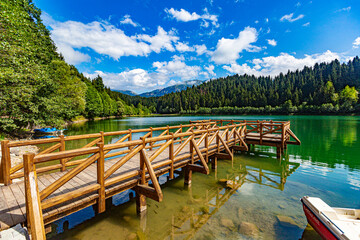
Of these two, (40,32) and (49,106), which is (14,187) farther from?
(40,32)

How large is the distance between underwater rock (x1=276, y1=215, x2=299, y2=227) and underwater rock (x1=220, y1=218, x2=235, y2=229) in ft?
5.43

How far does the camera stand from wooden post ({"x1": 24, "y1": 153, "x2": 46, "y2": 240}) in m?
2.75

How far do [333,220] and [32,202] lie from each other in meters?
6.61

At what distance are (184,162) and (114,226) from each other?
3698 mm

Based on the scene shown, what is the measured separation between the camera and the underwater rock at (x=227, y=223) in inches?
208

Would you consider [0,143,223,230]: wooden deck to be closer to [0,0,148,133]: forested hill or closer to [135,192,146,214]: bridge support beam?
[135,192,146,214]: bridge support beam

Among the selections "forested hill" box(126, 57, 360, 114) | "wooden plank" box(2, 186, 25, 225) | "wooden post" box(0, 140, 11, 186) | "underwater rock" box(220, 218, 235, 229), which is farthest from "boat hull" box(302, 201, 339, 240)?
"forested hill" box(126, 57, 360, 114)

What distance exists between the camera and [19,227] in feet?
10.2

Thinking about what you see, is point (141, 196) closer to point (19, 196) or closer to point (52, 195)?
point (52, 195)

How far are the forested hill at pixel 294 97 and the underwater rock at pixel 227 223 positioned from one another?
9788 centimetres

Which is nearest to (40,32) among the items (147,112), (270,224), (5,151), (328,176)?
(5,151)

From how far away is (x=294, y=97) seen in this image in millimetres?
105750

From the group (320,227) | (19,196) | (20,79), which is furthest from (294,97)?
(19,196)

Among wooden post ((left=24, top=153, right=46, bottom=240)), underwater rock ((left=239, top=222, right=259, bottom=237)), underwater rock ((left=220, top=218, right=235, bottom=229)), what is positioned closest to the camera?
wooden post ((left=24, top=153, right=46, bottom=240))
